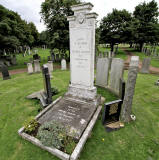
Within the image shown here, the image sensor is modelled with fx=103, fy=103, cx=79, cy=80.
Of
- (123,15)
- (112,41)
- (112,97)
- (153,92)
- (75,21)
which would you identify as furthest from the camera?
(112,41)

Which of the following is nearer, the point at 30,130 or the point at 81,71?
the point at 30,130

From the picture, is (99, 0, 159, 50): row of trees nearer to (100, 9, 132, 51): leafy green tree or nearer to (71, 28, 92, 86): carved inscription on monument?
(100, 9, 132, 51): leafy green tree

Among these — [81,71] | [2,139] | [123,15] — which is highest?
[123,15]

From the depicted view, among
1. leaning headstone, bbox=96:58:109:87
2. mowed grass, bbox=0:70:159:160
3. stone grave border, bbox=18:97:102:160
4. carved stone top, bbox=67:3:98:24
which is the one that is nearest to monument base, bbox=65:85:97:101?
mowed grass, bbox=0:70:159:160

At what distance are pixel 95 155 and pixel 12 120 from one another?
11.8 feet

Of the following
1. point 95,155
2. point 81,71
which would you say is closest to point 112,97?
point 81,71

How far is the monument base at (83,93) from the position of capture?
4.63 meters

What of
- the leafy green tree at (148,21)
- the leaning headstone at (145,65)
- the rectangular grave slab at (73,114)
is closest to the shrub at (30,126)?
the rectangular grave slab at (73,114)

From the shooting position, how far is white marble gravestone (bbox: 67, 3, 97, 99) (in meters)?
3.98

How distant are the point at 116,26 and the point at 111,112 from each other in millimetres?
25432

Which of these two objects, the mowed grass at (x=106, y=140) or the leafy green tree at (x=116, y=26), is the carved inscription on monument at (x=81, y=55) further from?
the leafy green tree at (x=116, y=26)

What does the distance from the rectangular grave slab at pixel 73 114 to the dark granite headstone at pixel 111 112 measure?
1.80 ft

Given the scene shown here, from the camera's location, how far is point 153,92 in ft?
20.5

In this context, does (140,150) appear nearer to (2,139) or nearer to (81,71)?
(81,71)
